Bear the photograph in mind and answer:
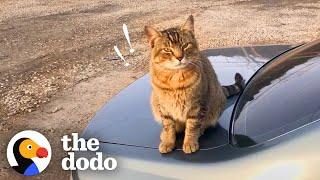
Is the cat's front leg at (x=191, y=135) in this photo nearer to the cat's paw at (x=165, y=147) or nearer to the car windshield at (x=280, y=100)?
the cat's paw at (x=165, y=147)

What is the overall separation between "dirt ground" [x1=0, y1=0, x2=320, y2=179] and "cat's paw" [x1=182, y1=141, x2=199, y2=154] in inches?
89.2

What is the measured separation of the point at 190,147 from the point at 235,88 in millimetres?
760

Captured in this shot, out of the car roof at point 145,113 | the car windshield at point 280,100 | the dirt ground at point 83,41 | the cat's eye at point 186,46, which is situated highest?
the cat's eye at point 186,46

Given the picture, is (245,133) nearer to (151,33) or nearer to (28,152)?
(151,33)

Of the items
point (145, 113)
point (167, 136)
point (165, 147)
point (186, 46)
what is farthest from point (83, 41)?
point (165, 147)

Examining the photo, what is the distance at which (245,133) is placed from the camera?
2.26 m

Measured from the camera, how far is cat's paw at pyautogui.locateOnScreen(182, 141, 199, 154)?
234cm

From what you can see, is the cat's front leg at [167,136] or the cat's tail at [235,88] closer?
the cat's front leg at [167,136]

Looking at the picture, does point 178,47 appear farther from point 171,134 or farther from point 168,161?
point 168,161

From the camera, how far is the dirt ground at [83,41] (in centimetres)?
575

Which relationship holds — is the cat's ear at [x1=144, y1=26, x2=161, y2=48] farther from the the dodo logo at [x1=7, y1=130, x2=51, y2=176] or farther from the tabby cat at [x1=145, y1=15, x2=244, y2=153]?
the the dodo logo at [x1=7, y1=130, x2=51, y2=176]

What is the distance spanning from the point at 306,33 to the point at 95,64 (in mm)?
3498

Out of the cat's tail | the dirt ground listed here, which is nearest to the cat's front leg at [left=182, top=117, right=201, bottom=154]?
the cat's tail

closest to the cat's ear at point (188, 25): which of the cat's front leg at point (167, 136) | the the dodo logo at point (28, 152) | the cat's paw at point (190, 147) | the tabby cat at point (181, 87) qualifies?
the tabby cat at point (181, 87)
